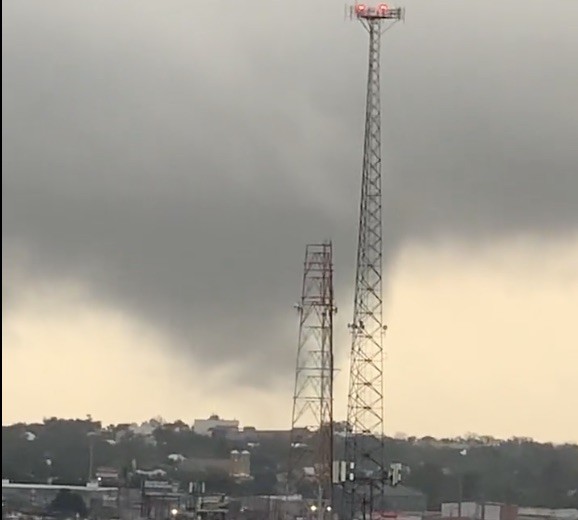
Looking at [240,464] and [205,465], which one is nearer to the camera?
[205,465]

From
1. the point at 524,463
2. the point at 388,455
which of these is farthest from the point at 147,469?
the point at 524,463

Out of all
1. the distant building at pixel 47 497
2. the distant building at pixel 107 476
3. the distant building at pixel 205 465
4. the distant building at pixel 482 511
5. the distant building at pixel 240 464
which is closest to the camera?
the distant building at pixel 482 511

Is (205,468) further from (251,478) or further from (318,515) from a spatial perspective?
(318,515)

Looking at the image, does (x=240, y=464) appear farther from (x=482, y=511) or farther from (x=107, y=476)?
(x=482, y=511)

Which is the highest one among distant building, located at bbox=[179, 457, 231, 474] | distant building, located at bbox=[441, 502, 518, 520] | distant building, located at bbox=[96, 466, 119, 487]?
distant building, located at bbox=[179, 457, 231, 474]

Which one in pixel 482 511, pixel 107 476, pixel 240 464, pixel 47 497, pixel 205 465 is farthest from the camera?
pixel 240 464

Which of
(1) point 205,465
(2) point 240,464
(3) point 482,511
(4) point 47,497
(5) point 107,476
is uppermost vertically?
(2) point 240,464

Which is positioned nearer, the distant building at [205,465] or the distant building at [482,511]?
the distant building at [482,511]

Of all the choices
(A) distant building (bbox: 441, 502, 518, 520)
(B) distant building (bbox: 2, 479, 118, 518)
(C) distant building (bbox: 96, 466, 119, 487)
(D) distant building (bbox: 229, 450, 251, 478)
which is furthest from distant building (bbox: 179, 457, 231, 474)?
(A) distant building (bbox: 441, 502, 518, 520)

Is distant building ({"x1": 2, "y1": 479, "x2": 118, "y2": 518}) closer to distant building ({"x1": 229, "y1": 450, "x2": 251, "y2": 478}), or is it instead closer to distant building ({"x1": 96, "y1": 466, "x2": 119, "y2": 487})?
distant building ({"x1": 96, "y1": 466, "x2": 119, "y2": 487})

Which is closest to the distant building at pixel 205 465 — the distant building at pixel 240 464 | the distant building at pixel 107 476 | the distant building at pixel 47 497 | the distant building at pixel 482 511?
the distant building at pixel 240 464

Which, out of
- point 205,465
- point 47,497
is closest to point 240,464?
point 205,465

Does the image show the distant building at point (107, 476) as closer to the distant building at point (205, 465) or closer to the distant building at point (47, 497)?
the distant building at point (47, 497)
